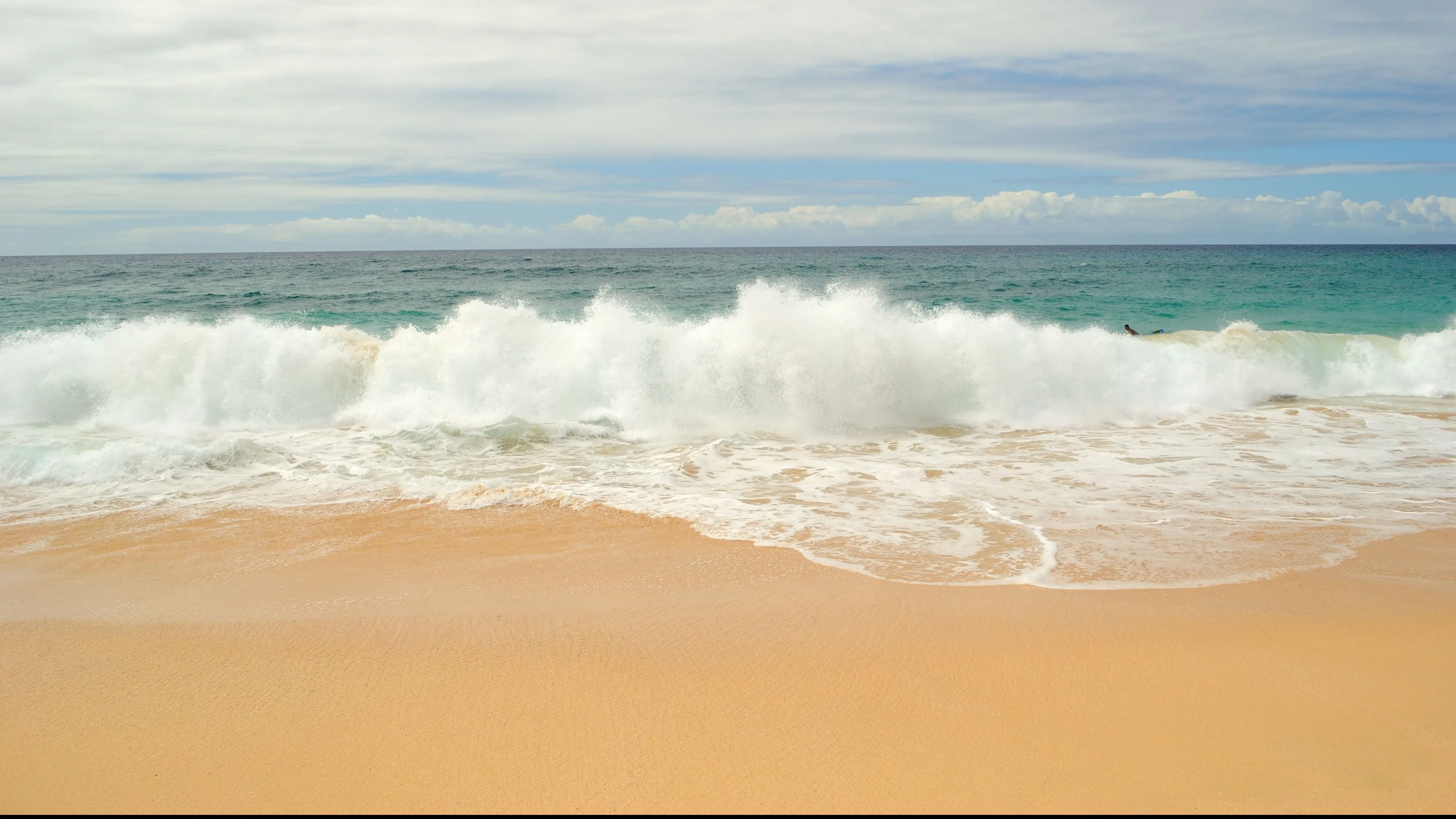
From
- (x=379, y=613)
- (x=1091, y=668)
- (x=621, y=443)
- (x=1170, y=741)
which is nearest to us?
(x=1170, y=741)

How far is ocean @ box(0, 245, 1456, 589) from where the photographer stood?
5566 millimetres

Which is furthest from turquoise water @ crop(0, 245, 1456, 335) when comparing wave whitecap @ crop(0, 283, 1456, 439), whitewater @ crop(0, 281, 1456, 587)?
whitewater @ crop(0, 281, 1456, 587)

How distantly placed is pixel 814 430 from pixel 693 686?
18.6 feet

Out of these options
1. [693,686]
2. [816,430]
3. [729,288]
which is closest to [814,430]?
[816,430]

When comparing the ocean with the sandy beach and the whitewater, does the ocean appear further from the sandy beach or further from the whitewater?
the sandy beach

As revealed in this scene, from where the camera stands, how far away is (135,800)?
9.12 ft

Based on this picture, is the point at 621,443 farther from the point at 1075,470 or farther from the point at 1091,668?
the point at 1091,668

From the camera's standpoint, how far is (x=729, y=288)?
29.5m

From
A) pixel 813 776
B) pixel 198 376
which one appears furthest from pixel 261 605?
pixel 198 376

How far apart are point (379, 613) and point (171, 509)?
116 inches

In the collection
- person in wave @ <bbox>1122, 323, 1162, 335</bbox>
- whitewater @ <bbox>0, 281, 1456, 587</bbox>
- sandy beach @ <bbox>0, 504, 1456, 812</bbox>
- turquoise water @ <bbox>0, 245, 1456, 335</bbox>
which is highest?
turquoise water @ <bbox>0, 245, 1456, 335</bbox>

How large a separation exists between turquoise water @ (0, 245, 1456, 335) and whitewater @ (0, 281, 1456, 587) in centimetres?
875

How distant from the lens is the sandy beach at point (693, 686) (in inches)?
110

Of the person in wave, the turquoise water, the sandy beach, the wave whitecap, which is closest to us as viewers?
the sandy beach
